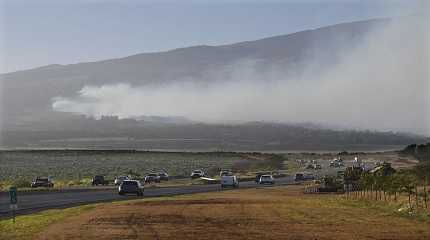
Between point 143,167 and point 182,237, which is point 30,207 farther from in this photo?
point 143,167

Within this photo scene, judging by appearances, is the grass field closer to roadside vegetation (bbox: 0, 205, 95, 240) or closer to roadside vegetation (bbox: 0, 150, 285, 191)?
roadside vegetation (bbox: 0, 205, 95, 240)

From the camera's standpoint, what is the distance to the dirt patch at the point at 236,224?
2983cm

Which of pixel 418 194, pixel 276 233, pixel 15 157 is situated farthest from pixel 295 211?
pixel 15 157

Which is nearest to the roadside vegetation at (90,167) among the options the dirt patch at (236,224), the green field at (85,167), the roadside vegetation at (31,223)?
the green field at (85,167)

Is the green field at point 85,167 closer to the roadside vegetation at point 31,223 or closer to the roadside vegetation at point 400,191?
the roadside vegetation at point 400,191

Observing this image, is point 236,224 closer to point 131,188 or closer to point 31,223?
point 31,223

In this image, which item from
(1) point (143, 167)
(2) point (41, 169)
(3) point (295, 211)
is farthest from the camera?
(1) point (143, 167)

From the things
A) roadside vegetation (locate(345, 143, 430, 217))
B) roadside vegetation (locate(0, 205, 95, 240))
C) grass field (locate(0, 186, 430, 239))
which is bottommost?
roadside vegetation (locate(0, 205, 95, 240))

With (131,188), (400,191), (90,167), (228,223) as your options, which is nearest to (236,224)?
(228,223)

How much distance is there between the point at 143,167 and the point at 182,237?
120 meters

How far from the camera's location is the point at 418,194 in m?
48.4

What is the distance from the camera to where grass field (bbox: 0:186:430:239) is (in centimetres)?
2995

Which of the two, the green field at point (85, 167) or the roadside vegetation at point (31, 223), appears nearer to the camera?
the roadside vegetation at point (31, 223)

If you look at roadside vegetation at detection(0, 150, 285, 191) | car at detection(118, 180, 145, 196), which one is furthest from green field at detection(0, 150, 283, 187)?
car at detection(118, 180, 145, 196)
